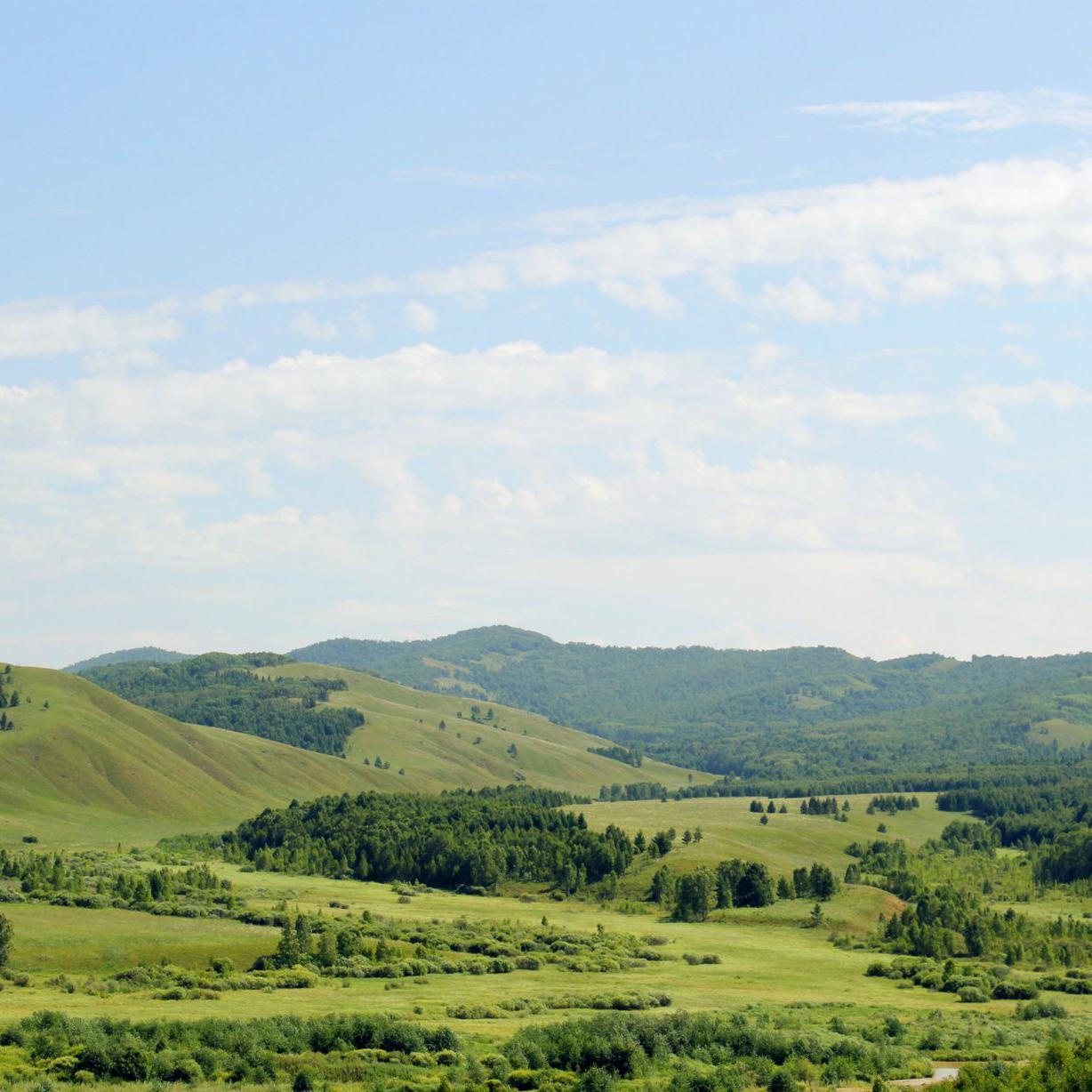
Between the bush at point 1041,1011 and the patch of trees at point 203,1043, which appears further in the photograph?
the bush at point 1041,1011

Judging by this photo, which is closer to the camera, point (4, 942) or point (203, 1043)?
point (203, 1043)

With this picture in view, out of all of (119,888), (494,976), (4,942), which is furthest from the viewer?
(119,888)

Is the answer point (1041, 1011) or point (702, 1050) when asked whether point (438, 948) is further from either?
point (1041, 1011)

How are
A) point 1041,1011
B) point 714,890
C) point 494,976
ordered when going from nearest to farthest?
point 1041,1011
point 494,976
point 714,890

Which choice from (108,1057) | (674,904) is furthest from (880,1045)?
(674,904)

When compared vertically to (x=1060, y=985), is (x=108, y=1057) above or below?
above

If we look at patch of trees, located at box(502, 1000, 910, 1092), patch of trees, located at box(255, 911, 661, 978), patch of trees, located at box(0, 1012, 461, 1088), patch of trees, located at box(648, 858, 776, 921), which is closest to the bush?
patch of trees, located at box(502, 1000, 910, 1092)

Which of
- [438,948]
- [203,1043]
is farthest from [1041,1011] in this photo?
[203,1043]

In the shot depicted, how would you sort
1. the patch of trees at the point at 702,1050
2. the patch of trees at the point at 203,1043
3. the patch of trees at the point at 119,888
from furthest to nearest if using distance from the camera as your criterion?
the patch of trees at the point at 119,888 → the patch of trees at the point at 702,1050 → the patch of trees at the point at 203,1043

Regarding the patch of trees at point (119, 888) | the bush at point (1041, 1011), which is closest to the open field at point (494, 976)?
the bush at point (1041, 1011)

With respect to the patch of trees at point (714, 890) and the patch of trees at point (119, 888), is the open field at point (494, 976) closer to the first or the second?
the patch of trees at point (714, 890)

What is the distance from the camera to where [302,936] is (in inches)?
5039

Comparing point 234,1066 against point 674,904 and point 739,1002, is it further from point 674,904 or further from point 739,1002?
point 674,904

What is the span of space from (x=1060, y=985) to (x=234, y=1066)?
87388 mm
